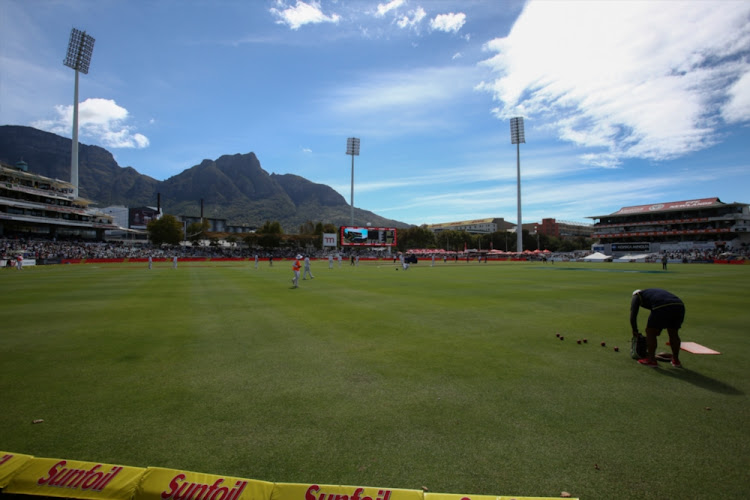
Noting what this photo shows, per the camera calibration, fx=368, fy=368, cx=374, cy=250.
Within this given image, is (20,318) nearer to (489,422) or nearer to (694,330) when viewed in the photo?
(489,422)

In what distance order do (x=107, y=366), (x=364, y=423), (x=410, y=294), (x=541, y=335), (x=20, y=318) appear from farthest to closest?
(x=410, y=294), (x=20, y=318), (x=541, y=335), (x=107, y=366), (x=364, y=423)

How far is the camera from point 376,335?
29.3 feet

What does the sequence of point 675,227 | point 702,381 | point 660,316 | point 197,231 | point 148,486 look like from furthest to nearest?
point 197,231 → point 675,227 → point 660,316 → point 702,381 → point 148,486

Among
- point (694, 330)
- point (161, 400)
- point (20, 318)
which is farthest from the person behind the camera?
point (20, 318)

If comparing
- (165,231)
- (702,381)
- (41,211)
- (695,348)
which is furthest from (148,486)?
(41,211)

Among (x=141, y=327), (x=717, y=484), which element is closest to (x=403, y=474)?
(x=717, y=484)

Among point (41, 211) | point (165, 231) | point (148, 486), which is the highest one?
point (41, 211)

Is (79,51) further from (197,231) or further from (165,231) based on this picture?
(197,231)

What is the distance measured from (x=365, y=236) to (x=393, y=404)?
241 ft

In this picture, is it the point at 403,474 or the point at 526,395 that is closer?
the point at 403,474

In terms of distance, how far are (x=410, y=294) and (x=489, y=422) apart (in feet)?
42.7

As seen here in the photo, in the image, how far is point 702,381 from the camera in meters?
5.80

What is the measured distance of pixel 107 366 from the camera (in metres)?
6.48

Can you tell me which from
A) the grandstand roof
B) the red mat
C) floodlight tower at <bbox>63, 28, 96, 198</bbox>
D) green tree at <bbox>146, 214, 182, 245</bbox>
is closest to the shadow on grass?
the red mat
